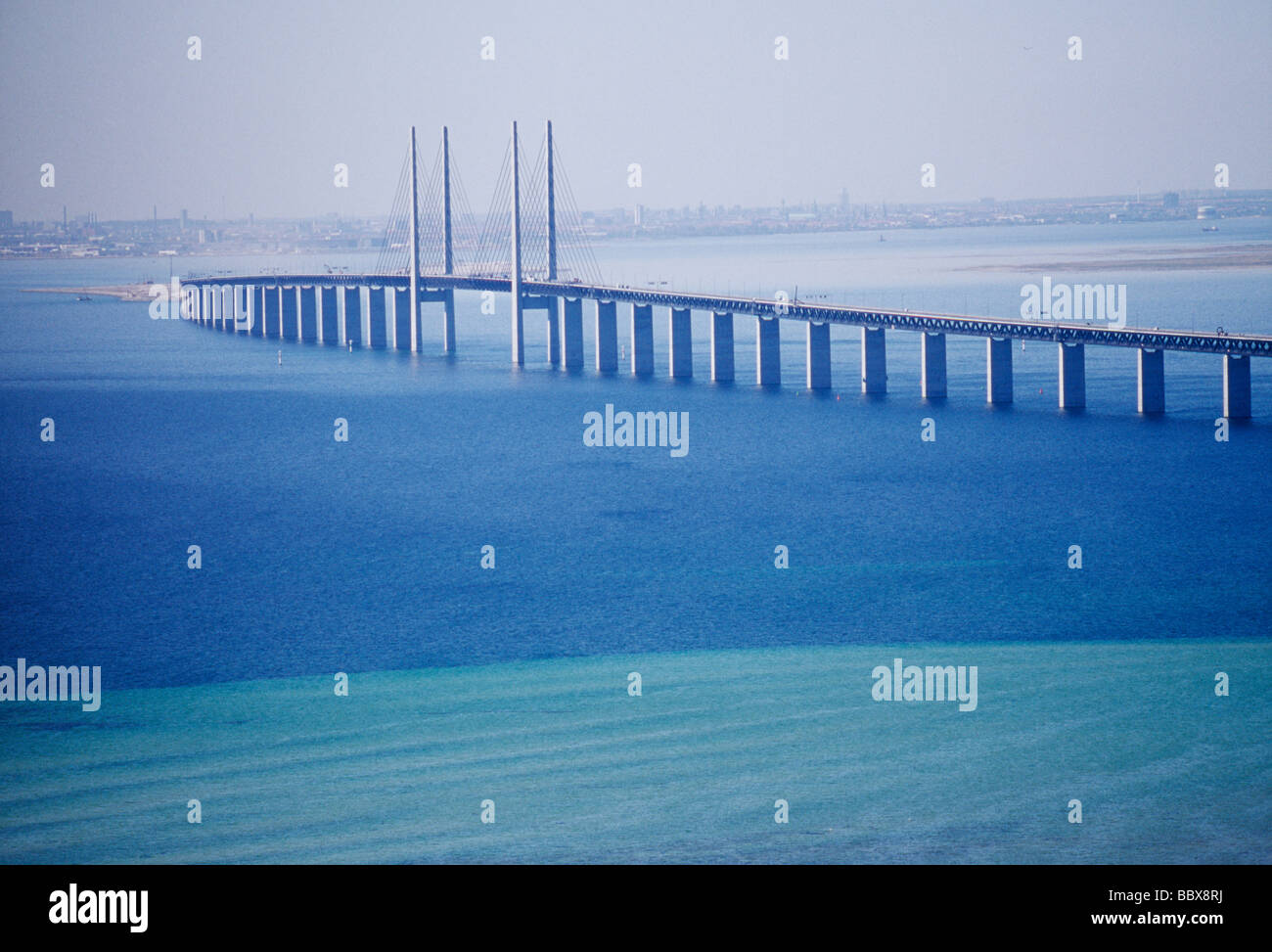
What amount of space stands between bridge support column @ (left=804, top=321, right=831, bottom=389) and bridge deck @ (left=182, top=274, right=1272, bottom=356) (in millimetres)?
621

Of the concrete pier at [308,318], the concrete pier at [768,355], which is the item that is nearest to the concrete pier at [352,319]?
the concrete pier at [308,318]

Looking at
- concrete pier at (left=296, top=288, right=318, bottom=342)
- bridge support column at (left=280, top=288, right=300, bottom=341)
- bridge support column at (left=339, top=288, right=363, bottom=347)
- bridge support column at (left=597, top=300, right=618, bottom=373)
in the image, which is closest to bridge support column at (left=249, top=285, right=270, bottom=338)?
bridge support column at (left=280, top=288, right=300, bottom=341)

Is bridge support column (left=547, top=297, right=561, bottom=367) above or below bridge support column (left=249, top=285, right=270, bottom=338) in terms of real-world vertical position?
below

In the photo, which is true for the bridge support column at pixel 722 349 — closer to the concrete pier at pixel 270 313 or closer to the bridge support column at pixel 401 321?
the bridge support column at pixel 401 321

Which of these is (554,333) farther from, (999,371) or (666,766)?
(666,766)

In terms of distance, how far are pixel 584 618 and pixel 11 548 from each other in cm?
1836

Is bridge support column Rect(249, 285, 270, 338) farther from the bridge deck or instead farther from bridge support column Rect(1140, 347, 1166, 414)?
bridge support column Rect(1140, 347, 1166, 414)

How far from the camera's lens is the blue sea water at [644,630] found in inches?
934

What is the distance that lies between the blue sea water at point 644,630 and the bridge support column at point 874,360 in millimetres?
2360

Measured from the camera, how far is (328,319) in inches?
4843

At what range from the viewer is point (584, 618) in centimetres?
3684

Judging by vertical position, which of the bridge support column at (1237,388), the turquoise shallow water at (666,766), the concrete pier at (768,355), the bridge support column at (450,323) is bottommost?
the turquoise shallow water at (666,766)

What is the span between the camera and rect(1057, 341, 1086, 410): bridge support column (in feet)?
221
